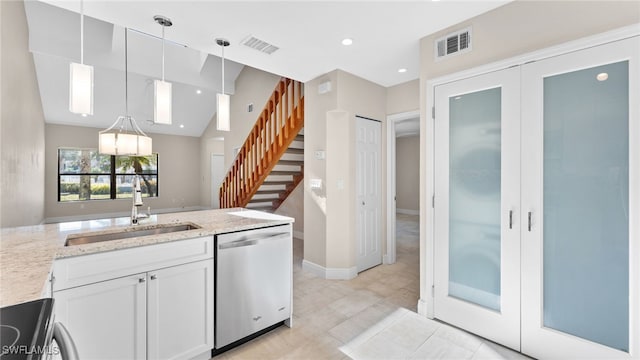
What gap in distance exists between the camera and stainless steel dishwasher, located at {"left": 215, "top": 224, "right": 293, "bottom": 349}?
211cm

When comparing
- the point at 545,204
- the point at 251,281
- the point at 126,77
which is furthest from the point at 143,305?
the point at 126,77

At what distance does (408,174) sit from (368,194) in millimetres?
5812

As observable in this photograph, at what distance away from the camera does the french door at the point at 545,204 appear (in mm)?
1799

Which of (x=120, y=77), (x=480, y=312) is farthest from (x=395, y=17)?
(x=120, y=77)

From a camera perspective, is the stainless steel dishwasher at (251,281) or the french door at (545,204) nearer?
the french door at (545,204)

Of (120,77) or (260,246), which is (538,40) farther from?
(120,77)

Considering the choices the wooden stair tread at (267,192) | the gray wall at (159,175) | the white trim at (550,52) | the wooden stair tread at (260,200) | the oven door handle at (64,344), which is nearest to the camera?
the oven door handle at (64,344)

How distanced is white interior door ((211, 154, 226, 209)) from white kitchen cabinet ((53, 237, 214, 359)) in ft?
29.3

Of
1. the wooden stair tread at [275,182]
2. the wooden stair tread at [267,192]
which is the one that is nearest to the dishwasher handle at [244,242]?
the wooden stair tread at [275,182]

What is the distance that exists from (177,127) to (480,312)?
10.3 meters

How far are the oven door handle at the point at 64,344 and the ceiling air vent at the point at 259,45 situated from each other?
2.72 metres

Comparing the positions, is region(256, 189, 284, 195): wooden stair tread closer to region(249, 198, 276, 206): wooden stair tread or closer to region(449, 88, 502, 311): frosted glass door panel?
region(249, 198, 276, 206): wooden stair tread

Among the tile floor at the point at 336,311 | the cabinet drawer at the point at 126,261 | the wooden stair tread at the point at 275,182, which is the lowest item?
the tile floor at the point at 336,311

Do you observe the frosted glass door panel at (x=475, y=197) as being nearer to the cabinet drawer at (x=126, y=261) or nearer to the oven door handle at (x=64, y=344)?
the cabinet drawer at (x=126, y=261)
